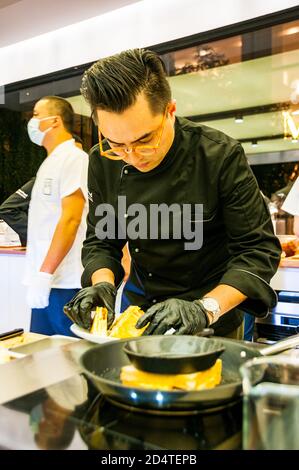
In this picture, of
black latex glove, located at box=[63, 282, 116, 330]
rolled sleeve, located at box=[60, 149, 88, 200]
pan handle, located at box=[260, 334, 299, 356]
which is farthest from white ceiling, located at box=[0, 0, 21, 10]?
pan handle, located at box=[260, 334, 299, 356]

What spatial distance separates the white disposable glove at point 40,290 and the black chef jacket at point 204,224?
100 cm

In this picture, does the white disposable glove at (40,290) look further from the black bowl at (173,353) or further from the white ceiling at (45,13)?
the white ceiling at (45,13)

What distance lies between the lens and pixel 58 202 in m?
2.77

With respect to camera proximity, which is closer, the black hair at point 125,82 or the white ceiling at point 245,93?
the black hair at point 125,82

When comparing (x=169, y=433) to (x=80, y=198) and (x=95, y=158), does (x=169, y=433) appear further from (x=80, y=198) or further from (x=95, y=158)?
(x=80, y=198)

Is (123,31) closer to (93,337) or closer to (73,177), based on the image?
(73,177)

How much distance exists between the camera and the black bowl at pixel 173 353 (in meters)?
0.70

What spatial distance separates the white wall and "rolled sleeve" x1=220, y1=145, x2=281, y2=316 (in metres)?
2.35

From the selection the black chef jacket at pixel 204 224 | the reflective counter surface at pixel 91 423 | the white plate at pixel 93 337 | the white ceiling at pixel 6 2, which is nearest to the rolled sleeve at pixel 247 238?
the black chef jacket at pixel 204 224

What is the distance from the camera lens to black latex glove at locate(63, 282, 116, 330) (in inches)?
49.3

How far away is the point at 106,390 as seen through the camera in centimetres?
71

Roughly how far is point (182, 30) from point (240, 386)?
352cm

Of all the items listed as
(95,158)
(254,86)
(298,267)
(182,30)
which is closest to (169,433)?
(95,158)

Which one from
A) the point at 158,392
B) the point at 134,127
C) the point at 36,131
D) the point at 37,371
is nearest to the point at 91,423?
the point at 158,392
